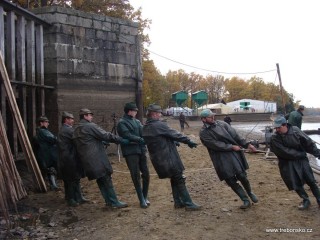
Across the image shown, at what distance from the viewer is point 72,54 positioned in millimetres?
10469

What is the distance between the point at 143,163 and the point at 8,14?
15.8ft

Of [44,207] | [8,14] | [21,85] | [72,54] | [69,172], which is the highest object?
[8,14]

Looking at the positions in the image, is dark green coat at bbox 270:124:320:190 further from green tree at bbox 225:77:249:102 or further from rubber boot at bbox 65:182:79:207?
green tree at bbox 225:77:249:102

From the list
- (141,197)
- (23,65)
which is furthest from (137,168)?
(23,65)

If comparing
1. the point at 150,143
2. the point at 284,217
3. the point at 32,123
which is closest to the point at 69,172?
the point at 150,143

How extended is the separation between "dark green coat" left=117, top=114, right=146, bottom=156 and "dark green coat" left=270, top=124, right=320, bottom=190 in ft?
7.59

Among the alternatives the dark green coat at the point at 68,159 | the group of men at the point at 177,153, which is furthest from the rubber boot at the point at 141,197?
the dark green coat at the point at 68,159

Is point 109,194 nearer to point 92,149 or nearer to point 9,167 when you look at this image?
point 92,149

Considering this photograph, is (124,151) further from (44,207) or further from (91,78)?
(91,78)

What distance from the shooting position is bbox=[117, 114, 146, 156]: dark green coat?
653cm

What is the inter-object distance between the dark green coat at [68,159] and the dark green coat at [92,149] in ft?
1.35

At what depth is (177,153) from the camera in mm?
6477

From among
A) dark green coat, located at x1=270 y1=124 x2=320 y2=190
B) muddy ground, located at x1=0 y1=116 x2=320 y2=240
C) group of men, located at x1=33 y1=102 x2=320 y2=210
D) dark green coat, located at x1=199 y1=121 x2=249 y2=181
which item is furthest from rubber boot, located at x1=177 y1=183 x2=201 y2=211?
dark green coat, located at x1=270 y1=124 x2=320 y2=190

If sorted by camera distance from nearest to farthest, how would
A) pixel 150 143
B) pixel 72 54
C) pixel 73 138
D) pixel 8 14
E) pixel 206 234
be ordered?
pixel 206 234, pixel 150 143, pixel 73 138, pixel 8 14, pixel 72 54
